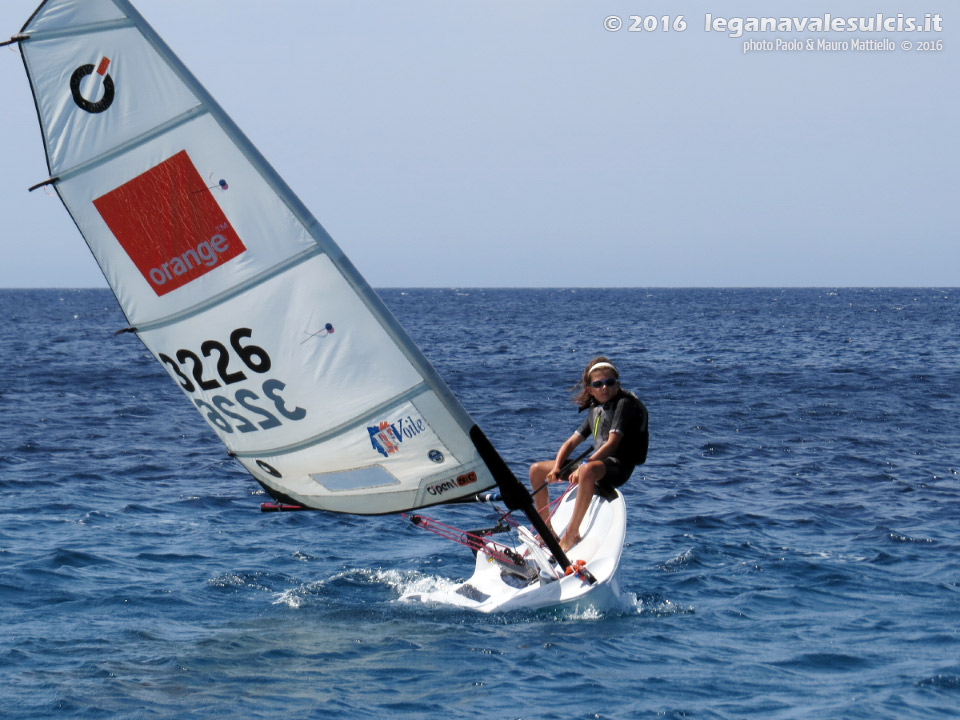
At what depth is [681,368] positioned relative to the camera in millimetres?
38312

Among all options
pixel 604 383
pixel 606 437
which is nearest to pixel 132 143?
pixel 604 383

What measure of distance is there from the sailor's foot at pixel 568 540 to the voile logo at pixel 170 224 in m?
4.65

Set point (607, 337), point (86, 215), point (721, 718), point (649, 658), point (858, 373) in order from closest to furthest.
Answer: point (721, 718) < point (86, 215) < point (649, 658) < point (858, 373) < point (607, 337)

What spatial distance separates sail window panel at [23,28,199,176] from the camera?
8.06m

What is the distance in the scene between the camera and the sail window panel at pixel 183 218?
8.35 metres

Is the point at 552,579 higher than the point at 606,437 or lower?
lower

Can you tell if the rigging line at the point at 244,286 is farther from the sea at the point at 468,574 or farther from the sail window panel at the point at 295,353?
the sea at the point at 468,574

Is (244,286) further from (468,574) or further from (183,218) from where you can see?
(468,574)

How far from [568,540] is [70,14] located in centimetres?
679

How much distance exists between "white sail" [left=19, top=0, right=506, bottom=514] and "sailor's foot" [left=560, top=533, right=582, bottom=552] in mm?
1974

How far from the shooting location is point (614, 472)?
10.6 m

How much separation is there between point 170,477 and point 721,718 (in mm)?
12182

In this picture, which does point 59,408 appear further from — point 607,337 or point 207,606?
point 607,337

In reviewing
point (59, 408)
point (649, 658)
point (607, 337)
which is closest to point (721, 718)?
point (649, 658)
